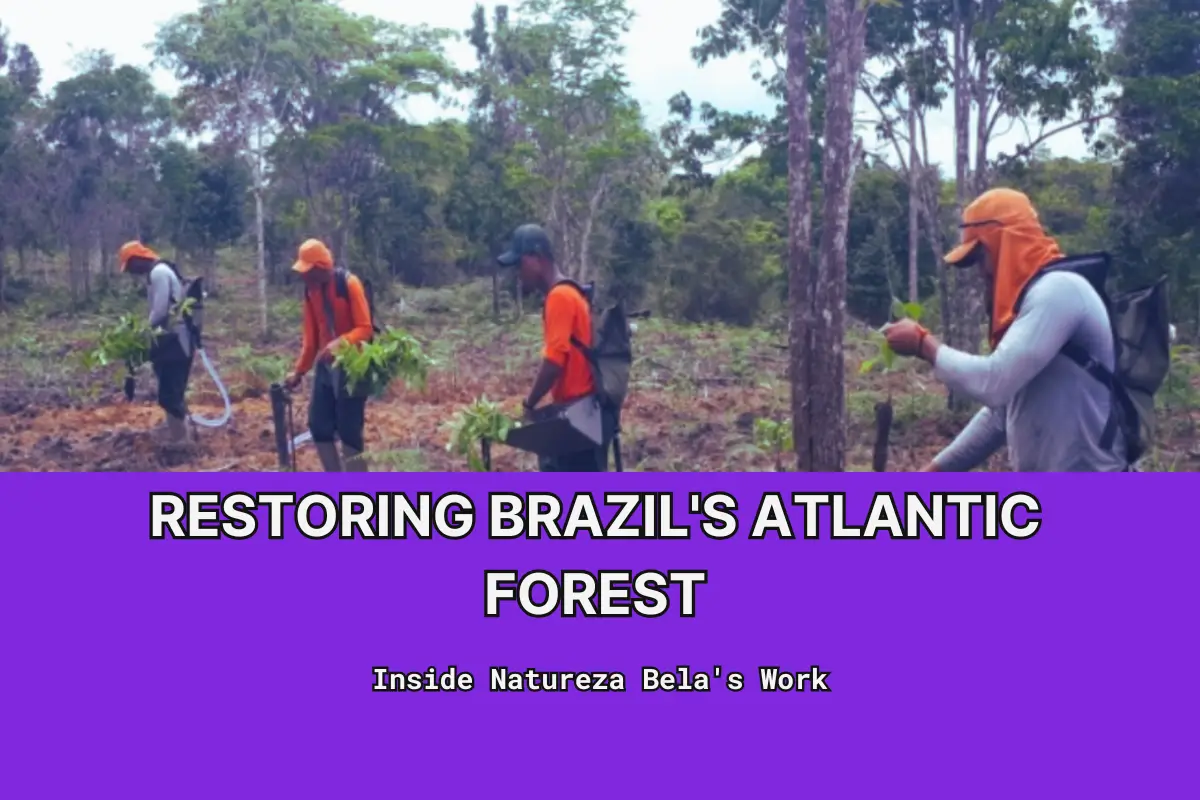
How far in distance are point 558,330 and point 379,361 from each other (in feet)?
5.88

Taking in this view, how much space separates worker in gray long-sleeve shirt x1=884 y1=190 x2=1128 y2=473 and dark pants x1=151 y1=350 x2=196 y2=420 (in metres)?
6.88

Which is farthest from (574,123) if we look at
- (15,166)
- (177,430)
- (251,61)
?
(177,430)

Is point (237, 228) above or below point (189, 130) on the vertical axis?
below

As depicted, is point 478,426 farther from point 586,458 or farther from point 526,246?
point 526,246

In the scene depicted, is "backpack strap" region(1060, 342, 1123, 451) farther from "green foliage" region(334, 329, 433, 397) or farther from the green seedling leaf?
"green foliage" region(334, 329, 433, 397)

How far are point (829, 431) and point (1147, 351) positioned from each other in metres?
4.69

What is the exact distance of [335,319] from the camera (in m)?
6.44

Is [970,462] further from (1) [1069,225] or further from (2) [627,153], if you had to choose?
(1) [1069,225]

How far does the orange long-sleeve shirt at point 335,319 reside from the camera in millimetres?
6383

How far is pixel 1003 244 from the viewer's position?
305cm

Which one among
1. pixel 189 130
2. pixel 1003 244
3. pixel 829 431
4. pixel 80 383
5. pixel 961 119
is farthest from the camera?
pixel 189 130

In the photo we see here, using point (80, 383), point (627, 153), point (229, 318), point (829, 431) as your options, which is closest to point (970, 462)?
point (829, 431)

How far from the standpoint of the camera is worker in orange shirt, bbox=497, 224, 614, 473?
15.5 feet

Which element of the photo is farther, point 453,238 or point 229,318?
point 453,238
